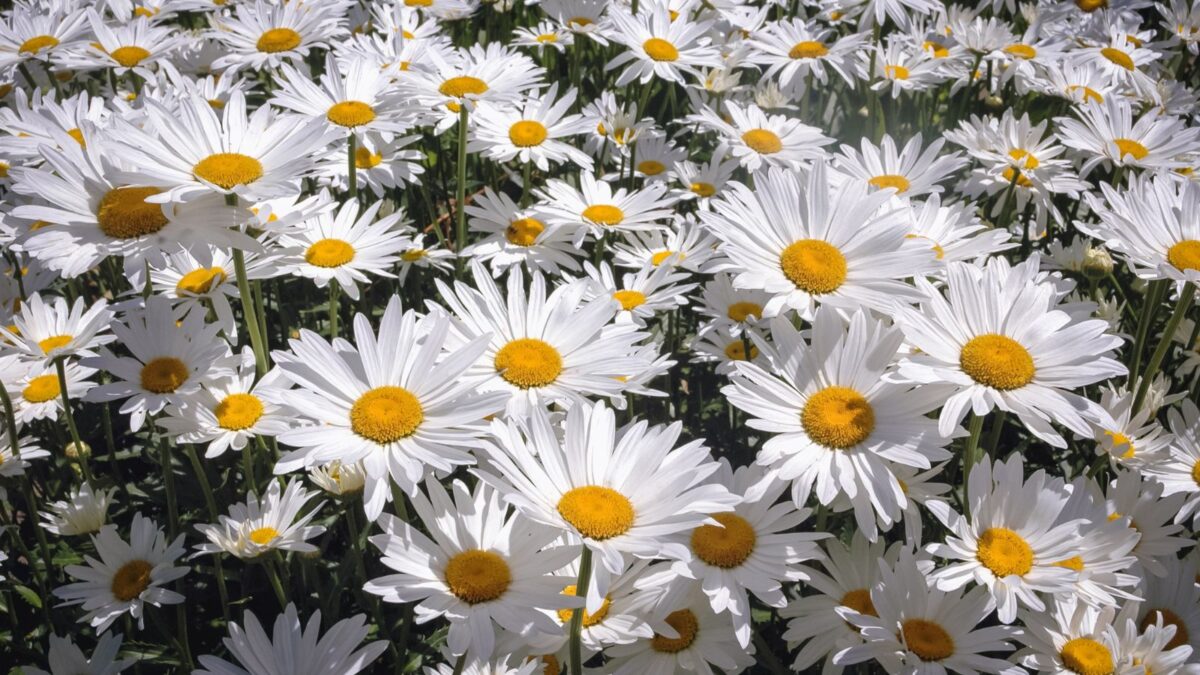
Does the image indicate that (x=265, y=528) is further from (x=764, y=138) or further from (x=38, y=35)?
(x=38, y=35)

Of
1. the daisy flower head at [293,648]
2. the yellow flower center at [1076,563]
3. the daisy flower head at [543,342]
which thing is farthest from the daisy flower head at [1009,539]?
the daisy flower head at [293,648]

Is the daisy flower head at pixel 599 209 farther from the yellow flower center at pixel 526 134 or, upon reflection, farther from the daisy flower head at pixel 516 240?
the yellow flower center at pixel 526 134

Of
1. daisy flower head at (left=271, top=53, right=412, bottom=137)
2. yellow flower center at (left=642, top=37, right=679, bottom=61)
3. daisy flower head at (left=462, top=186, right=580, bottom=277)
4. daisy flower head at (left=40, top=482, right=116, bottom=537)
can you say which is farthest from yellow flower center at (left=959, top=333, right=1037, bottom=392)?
daisy flower head at (left=40, top=482, right=116, bottom=537)

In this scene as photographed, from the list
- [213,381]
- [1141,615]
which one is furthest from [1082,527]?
[213,381]

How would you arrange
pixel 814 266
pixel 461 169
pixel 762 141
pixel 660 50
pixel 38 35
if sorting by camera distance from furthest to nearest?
pixel 38 35, pixel 660 50, pixel 762 141, pixel 461 169, pixel 814 266

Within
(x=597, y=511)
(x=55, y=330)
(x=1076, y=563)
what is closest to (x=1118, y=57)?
(x=1076, y=563)

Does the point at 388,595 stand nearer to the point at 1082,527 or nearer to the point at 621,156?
the point at 1082,527
